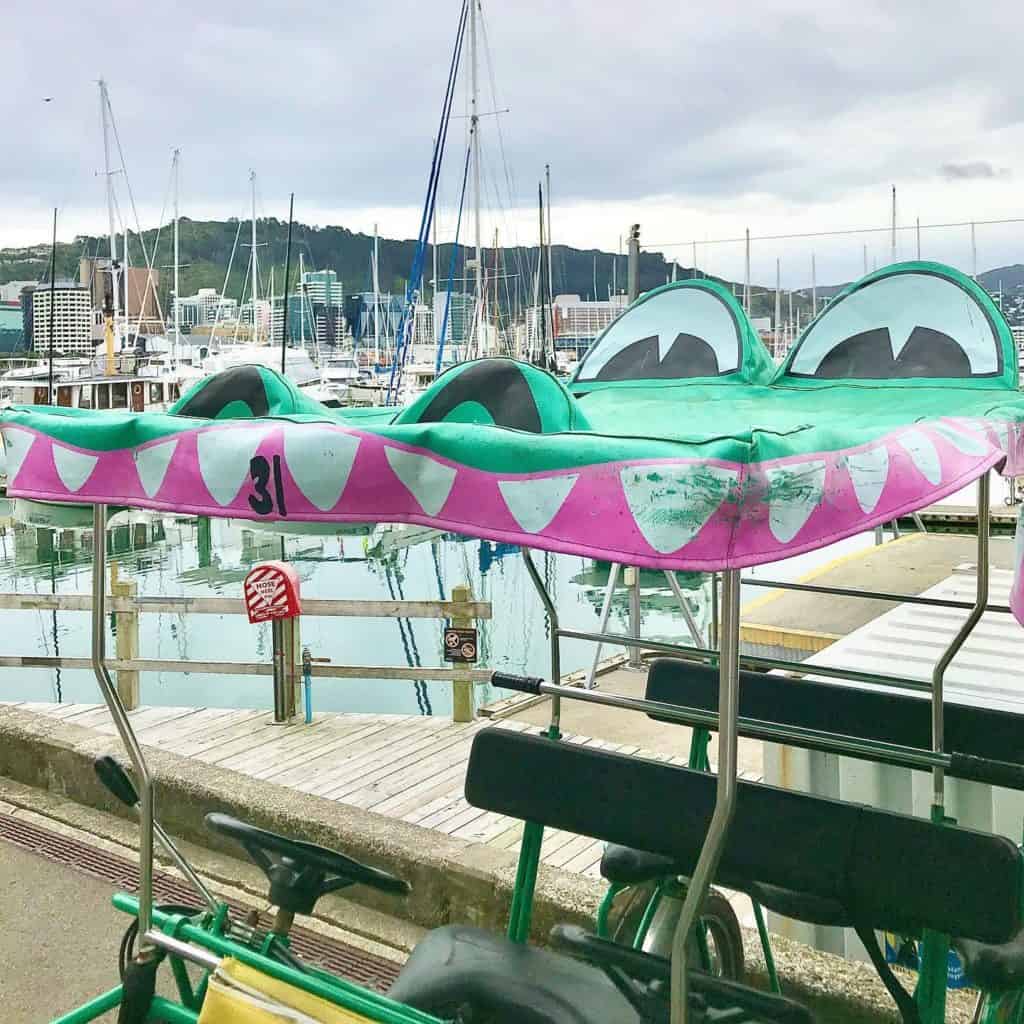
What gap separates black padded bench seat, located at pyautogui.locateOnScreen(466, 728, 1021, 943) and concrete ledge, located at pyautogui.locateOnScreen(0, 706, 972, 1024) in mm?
711

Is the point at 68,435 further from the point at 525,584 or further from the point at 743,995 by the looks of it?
the point at 525,584

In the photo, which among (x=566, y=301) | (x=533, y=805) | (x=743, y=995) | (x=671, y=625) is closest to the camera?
(x=743, y=995)

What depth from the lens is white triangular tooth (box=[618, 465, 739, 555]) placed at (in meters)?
1.86

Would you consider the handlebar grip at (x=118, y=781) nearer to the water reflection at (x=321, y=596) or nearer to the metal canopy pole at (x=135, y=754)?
the metal canopy pole at (x=135, y=754)

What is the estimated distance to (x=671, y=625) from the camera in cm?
1962

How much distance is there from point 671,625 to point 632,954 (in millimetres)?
17199

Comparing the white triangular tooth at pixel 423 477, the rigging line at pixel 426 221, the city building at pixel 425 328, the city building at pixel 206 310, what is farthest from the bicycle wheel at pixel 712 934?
the city building at pixel 206 310

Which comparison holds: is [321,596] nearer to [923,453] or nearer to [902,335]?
[902,335]

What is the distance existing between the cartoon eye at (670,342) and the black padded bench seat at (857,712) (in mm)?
1071

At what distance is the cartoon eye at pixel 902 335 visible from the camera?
10.4 feet

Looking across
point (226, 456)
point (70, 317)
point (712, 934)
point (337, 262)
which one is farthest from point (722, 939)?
point (337, 262)

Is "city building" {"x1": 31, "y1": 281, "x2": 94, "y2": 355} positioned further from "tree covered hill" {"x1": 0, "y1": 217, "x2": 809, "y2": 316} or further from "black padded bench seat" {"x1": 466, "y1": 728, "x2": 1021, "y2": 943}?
"black padded bench seat" {"x1": 466, "y1": 728, "x2": 1021, "y2": 943}

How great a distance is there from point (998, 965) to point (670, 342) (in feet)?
6.73

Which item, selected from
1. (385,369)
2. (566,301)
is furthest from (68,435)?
(385,369)
